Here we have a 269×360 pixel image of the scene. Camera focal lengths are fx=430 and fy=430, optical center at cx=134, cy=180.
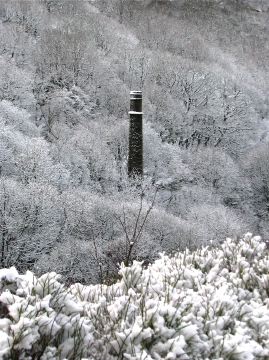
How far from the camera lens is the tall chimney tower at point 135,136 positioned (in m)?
27.2

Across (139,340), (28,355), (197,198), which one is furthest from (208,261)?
(197,198)

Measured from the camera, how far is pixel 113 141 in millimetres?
29953

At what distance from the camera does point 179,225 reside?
22125 millimetres

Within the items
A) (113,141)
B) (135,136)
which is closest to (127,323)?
(135,136)

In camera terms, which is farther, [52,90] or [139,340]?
[52,90]

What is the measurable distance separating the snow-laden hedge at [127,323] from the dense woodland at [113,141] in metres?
5.68

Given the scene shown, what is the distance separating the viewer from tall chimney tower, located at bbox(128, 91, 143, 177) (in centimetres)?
2720

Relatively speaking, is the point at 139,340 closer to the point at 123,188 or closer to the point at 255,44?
the point at 123,188

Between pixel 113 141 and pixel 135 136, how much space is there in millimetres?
2957

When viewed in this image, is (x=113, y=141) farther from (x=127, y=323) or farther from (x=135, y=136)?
(x=127, y=323)

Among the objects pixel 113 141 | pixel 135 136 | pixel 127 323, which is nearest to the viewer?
pixel 127 323

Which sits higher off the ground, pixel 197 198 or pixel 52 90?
pixel 52 90

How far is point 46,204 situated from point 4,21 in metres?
31.7

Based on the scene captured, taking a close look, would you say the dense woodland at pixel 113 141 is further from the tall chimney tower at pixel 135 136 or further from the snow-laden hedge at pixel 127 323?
the snow-laden hedge at pixel 127 323
